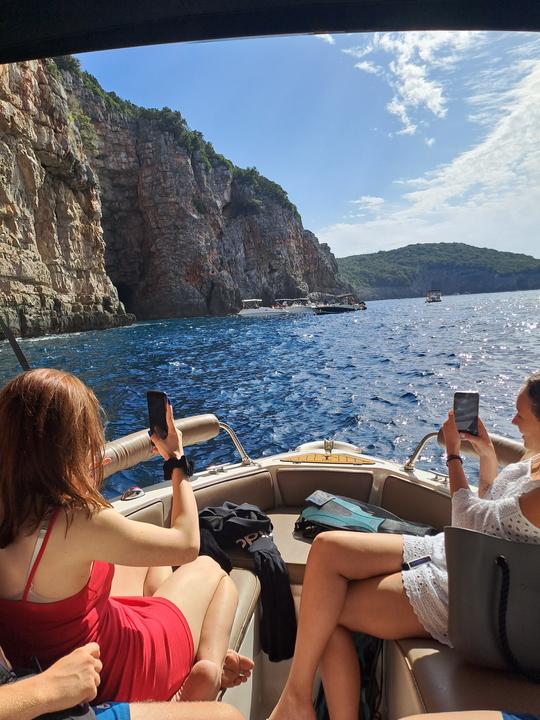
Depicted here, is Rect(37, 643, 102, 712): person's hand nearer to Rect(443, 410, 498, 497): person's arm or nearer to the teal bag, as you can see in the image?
Rect(443, 410, 498, 497): person's arm

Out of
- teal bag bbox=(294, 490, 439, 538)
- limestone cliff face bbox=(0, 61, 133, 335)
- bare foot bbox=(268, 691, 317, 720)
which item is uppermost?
limestone cliff face bbox=(0, 61, 133, 335)

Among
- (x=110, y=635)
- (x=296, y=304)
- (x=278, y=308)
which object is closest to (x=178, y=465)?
(x=110, y=635)

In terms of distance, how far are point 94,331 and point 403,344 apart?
20352mm

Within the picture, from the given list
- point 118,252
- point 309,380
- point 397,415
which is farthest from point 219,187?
point 397,415

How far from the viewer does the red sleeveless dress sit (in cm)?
95

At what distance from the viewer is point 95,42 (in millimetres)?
1452

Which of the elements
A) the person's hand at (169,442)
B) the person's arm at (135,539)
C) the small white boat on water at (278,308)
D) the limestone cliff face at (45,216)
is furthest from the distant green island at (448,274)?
the person's arm at (135,539)

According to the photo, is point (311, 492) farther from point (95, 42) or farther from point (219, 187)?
point (219, 187)

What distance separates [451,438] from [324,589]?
796 mm

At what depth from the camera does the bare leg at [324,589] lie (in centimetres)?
140

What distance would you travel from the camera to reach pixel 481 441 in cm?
184

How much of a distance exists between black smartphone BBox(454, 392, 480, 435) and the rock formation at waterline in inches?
405

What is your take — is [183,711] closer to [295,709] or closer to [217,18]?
[295,709]

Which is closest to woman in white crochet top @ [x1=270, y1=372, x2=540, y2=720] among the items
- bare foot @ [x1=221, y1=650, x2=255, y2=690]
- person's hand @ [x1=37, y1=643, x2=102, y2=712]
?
bare foot @ [x1=221, y1=650, x2=255, y2=690]
